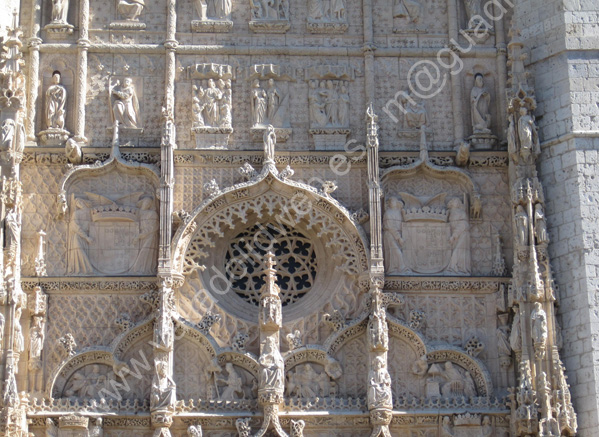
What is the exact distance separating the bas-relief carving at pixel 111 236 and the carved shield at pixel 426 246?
3555mm

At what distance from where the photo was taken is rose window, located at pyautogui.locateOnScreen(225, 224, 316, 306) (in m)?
19.4

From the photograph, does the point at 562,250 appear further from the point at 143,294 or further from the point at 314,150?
the point at 143,294

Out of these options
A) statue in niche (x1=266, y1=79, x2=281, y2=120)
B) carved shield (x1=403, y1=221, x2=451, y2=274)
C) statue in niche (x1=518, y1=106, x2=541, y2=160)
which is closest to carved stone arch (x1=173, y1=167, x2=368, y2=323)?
carved shield (x1=403, y1=221, x2=451, y2=274)

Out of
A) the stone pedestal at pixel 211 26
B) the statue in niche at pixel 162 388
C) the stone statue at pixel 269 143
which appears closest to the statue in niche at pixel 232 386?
the statue in niche at pixel 162 388

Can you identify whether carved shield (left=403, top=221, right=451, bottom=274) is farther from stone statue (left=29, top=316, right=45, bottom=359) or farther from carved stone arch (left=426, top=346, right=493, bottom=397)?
stone statue (left=29, top=316, right=45, bottom=359)

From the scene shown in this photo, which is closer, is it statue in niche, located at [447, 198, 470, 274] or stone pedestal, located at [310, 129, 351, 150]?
statue in niche, located at [447, 198, 470, 274]

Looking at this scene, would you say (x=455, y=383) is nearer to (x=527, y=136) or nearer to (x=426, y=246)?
(x=426, y=246)

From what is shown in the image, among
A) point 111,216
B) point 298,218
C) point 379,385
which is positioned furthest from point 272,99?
point 379,385

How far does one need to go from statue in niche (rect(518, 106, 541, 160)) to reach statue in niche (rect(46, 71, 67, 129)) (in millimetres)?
6512

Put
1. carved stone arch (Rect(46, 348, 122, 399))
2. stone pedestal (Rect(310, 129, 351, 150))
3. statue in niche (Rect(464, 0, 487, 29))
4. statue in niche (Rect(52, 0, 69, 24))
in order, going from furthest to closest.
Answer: statue in niche (Rect(464, 0, 487, 29)) → statue in niche (Rect(52, 0, 69, 24)) → stone pedestal (Rect(310, 129, 351, 150)) → carved stone arch (Rect(46, 348, 122, 399))

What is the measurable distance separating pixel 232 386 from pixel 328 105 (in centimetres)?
435

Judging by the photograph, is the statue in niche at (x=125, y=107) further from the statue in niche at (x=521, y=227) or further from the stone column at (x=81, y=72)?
the statue in niche at (x=521, y=227)

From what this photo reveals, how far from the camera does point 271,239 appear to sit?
64.2ft

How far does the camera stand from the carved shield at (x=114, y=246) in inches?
751
